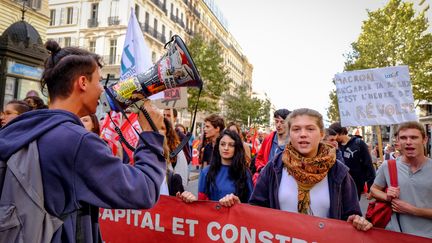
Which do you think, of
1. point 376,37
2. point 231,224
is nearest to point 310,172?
point 231,224

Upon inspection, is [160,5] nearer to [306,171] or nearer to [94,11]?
[94,11]

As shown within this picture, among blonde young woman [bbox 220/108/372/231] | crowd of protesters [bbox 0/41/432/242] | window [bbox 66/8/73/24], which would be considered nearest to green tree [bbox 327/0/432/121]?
Answer: crowd of protesters [bbox 0/41/432/242]

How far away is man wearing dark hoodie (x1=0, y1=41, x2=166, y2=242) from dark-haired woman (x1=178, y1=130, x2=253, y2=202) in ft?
6.94

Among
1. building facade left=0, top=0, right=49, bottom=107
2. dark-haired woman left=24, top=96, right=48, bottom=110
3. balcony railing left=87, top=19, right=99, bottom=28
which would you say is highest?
balcony railing left=87, top=19, right=99, bottom=28

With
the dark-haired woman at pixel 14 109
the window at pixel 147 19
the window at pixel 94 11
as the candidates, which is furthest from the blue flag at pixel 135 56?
the window at pixel 94 11

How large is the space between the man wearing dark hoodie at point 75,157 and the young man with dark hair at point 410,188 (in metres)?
2.26

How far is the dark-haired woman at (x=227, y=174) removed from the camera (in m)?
3.61

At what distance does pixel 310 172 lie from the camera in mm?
2482

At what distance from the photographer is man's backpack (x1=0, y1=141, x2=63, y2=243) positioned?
124 cm

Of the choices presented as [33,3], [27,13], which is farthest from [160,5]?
[27,13]

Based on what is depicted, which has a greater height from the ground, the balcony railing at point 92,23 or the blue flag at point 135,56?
the balcony railing at point 92,23

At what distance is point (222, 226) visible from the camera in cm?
282

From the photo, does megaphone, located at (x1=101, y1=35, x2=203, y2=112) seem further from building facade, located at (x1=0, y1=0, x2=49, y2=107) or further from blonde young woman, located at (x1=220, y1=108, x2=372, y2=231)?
building facade, located at (x1=0, y1=0, x2=49, y2=107)

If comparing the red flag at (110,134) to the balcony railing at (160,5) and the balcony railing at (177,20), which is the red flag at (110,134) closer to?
the balcony railing at (160,5)
